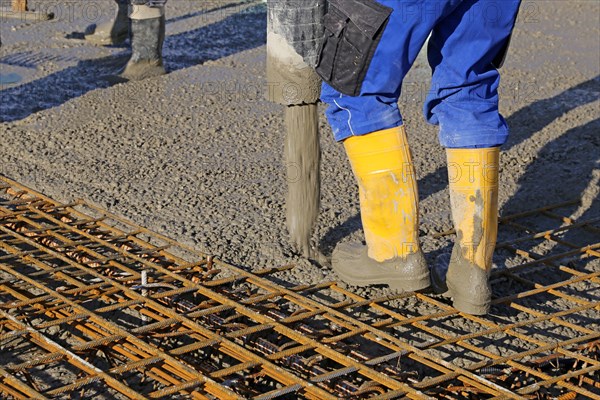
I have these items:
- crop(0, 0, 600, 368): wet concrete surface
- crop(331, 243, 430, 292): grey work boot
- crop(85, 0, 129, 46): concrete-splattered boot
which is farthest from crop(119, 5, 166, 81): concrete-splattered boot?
crop(331, 243, 430, 292): grey work boot

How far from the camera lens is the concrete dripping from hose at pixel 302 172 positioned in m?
3.98

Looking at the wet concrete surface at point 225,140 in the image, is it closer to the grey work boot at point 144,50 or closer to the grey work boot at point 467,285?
the grey work boot at point 144,50

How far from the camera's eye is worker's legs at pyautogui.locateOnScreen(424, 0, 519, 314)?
3.47 meters

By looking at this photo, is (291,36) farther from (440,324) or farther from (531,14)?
(531,14)

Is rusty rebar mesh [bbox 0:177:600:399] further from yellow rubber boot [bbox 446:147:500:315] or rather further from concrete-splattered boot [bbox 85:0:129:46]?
concrete-splattered boot [bbox 85:0:129:46]

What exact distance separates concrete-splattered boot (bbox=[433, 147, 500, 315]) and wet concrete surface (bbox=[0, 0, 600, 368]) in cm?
30

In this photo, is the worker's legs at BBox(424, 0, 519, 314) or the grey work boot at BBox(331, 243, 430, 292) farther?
the grey work boot at BBox(331, 243, 430, 292)

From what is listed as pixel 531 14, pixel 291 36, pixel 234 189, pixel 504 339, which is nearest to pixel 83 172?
pixel 234 189

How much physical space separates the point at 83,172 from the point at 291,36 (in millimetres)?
1782

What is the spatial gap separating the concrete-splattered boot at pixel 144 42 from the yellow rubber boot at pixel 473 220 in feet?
12.4

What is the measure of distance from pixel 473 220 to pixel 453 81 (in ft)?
1.65

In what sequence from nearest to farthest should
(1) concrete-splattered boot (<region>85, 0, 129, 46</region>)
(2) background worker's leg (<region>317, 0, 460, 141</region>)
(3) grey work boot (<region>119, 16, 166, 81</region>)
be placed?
(2) background worker's leg (<region>317, 0, 460, 141</region>), (3) grey work boot (<region>119, 16, 166, 81</region>), (1) concrete-splattered boot (<region>85, 0, 129, 46</region>)

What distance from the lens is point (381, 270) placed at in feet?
12.0

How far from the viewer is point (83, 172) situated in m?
5.02
